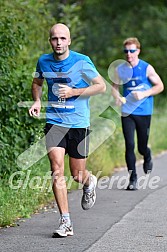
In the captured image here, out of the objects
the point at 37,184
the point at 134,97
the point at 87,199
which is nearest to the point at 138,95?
the point at 134,97

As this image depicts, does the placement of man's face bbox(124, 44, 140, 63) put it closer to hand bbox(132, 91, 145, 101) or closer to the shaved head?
hand bbox(132, 91, 145, 101)

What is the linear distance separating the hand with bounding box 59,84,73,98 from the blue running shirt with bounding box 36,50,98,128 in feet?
0.36

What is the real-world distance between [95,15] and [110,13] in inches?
27.2

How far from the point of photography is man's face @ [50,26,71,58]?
8.35m

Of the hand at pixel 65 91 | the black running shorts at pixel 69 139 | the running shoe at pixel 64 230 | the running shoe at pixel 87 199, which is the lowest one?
the running shoe at pixel 64 230

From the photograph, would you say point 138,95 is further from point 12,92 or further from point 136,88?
point 12,92

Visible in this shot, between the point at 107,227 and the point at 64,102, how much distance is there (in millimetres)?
1368

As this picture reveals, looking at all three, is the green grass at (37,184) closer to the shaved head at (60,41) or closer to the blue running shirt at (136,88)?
the blue running shirt at (136,88)

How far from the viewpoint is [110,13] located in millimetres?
33938

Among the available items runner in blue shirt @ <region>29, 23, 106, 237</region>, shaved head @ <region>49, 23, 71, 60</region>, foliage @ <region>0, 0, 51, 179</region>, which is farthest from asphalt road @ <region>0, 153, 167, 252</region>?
shaved head @ <region>49, 23, 71, 60</region>

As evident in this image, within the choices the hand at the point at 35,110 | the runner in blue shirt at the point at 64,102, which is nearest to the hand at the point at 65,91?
the runner in blue shirt at the point at 64,102

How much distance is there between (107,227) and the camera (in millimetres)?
8672

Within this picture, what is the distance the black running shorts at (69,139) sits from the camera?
8.41 meters

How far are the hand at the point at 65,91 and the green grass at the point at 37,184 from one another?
4.90 feet
